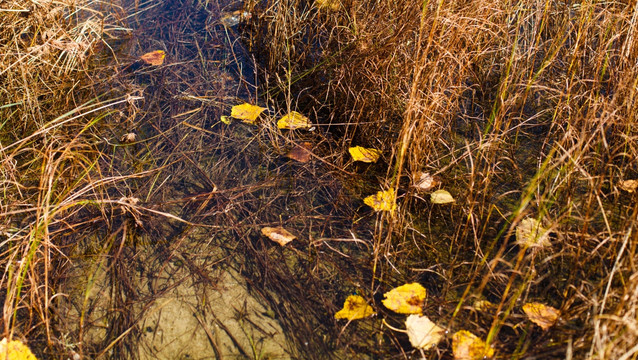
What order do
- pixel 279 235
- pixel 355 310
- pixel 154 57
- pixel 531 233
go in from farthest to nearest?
pixel 154 57 → pixel 279 235 → pixel 355 310 → pixel 531 233

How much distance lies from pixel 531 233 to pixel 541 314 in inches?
9.8

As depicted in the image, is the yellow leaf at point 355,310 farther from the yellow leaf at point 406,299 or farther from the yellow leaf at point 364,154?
the yellow leaf at point 364,154

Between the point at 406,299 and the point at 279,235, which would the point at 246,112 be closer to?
the point at 279,235

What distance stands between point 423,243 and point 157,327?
95cm

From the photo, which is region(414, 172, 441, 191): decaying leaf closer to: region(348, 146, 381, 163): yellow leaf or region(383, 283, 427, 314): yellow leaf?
region(348, 146, 381, 163): yellow leaf

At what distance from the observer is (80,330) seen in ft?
4.98

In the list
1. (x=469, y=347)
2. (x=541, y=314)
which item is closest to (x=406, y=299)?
(x=469, y=347)

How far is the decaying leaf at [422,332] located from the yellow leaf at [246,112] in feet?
4.09

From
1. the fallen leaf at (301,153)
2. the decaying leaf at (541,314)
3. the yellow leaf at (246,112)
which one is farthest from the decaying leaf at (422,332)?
the yellow leaf at (246,112)

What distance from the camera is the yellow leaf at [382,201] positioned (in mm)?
1674

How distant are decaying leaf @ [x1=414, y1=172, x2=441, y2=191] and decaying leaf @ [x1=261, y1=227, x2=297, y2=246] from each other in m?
0.54

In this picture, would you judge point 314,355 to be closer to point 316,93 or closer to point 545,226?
point 545,226

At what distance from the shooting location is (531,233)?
1463 millimetres

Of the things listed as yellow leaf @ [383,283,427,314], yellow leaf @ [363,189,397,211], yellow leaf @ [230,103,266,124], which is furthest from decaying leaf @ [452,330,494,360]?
yellow leaf @ [230,103,266,124]
